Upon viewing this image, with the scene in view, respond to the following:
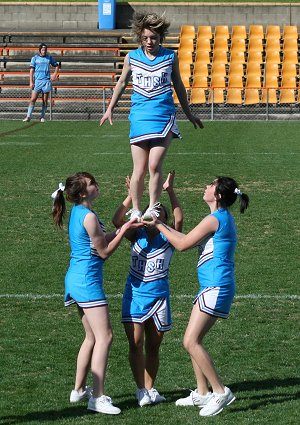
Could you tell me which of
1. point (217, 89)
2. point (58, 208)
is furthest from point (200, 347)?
point (217, 89)

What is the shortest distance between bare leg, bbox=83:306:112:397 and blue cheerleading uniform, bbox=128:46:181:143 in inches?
88.8

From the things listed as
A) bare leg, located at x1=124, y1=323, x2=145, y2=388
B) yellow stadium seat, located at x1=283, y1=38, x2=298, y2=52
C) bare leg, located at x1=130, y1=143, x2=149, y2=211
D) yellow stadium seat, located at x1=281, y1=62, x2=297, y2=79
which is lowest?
bare leg, located at x1=124, y1=323, x2=145, y2=388

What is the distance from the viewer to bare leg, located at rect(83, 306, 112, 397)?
6992 millimetres

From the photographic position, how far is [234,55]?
34.2m

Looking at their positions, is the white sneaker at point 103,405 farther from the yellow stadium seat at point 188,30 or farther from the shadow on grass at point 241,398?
the yellow stadium seat at point 188,30

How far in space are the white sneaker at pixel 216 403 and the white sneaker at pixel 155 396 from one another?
394mm

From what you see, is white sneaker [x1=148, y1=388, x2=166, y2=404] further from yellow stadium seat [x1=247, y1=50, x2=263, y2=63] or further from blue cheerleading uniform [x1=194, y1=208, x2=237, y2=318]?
yellow stadium seat [x1=247, y1=50, x2=263, y2=63]

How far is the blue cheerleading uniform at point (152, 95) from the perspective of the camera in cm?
876

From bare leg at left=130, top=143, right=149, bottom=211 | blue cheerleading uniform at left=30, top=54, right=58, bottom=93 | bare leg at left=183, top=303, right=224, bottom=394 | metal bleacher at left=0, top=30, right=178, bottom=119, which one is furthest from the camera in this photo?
metal bleacher at left=0, top=30, right=178, bottom=119

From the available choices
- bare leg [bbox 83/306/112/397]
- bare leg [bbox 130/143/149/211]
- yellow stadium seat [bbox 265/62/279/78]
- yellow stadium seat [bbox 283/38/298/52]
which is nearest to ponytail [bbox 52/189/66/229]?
bare leg [bbox 83/306/112/397]

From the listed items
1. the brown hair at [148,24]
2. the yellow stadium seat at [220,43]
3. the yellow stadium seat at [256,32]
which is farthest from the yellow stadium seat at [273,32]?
the brown hair at [148,24]

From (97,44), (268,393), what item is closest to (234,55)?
(97,44)

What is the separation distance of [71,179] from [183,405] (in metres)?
1.66

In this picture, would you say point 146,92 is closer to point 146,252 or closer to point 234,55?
point 146,252
